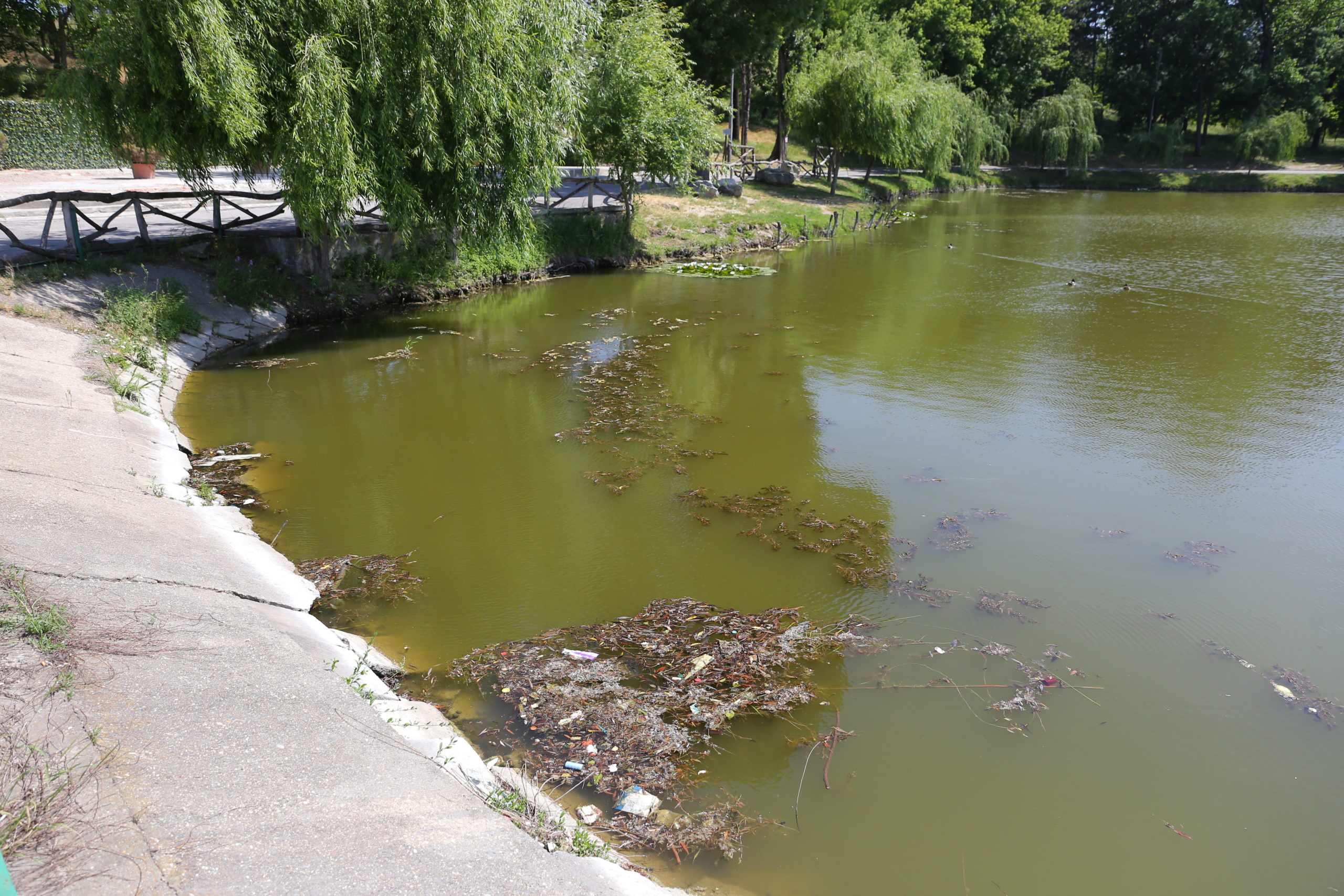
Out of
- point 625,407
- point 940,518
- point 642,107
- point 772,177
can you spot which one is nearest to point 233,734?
point 940,518

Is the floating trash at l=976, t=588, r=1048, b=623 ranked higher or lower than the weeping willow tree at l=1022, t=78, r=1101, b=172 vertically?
lower

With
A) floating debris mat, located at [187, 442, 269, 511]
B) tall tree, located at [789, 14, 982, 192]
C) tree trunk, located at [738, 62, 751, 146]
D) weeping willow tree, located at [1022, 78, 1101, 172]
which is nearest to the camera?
floating debris mat, located at [187, 442, 269, 511]

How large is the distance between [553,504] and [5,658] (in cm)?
494

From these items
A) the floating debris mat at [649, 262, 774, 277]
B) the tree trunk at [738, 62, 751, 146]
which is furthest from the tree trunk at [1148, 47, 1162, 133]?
the floating debris mat at [649, 262, 774, 277]

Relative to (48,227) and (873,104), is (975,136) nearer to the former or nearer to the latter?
(873,104)

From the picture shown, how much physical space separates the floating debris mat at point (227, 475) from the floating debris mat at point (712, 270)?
14.1 m

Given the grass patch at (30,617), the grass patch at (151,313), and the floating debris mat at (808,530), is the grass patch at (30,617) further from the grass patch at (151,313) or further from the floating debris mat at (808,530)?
the grass patch at (151,313)

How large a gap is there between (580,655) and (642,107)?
17.4 m

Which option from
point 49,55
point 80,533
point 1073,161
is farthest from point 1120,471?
point 1073,161

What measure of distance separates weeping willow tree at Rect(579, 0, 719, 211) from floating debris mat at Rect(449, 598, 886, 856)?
15.9 m

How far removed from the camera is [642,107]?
790 inches

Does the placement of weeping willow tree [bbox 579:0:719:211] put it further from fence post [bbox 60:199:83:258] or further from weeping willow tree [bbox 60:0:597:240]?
fence post [bbox 60:199:83:258]

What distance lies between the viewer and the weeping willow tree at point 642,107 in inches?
776

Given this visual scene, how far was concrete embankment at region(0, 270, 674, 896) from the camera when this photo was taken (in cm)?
315
